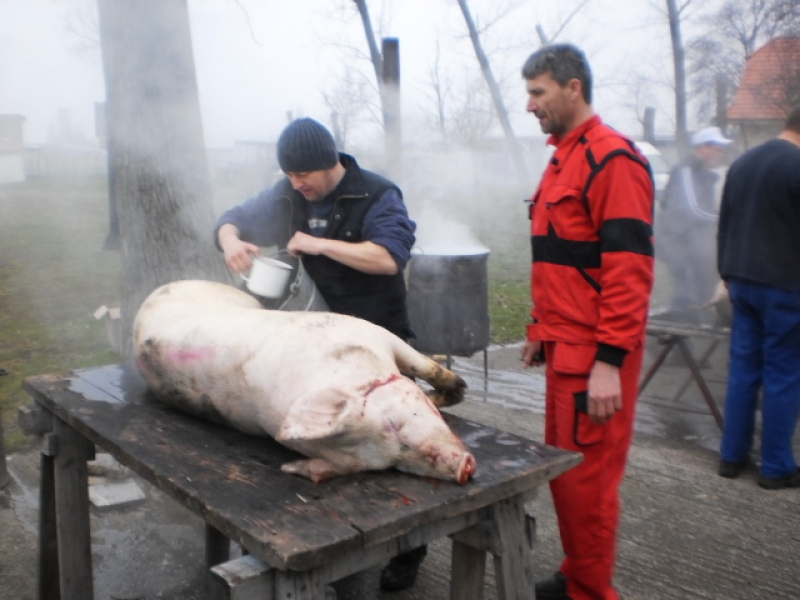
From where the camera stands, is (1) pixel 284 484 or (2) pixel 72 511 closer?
(1) pixel 284 484

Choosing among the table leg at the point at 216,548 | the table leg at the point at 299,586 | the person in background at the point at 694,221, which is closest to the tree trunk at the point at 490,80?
the person in background at the point at 694,221

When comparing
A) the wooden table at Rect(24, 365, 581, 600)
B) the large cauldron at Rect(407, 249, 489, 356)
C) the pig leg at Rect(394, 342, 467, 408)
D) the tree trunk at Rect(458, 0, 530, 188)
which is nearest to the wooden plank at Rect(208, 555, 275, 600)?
the wooden table at Rect(24, 365, 581, 600)

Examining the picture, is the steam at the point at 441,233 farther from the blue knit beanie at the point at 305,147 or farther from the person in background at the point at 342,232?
the blue knit beanie at the point at 305,147

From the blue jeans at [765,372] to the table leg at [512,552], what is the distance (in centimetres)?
234

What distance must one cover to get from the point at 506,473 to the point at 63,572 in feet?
5.98

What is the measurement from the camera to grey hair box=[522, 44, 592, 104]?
2410 mm

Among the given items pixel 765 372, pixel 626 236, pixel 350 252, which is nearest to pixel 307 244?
pixel 350 252

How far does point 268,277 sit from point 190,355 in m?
0.53

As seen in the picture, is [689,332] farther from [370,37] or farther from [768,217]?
[370,37]

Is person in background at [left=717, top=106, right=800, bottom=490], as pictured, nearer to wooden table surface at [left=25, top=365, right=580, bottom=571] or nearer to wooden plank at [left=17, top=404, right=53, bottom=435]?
wooden table surface at [left=25, top=365, right=580, bottom=571]

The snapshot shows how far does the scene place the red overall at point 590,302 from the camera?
2305 mm

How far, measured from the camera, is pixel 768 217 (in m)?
3.75

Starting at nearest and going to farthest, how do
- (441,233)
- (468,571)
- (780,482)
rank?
(468,571) < (780,482) < (441,233)

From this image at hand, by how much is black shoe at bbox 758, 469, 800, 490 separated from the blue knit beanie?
2.83 metres
